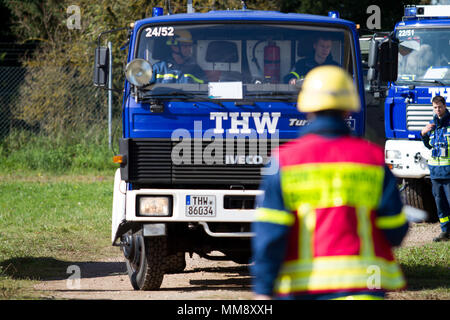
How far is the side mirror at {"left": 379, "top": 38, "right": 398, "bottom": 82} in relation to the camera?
8.67m

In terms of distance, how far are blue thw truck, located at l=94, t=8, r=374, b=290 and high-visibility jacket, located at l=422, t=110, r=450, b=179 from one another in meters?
4.17

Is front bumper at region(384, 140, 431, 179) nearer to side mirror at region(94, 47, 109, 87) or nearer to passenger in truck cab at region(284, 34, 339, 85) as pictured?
passenger in truck cab at region(284, 34, 339, 85)

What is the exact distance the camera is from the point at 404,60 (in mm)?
13375

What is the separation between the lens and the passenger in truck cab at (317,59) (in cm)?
815

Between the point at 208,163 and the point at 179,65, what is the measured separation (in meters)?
1.02

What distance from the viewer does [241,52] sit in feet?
26.9

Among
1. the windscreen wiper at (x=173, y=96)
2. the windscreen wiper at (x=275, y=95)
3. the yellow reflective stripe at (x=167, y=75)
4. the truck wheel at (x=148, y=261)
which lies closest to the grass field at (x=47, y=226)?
the truck wheel at (x=148, y=261)

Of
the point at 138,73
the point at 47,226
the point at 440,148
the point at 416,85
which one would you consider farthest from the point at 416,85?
the point at 138,73

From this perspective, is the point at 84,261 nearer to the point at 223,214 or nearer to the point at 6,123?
the point at 223,214

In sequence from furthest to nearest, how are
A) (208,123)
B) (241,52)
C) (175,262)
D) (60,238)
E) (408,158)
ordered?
(408,158) → (60,238) → (175,262) → (241,52) → (208,123)

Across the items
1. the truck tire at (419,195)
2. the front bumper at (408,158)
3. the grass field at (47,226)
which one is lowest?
the grass field at (47,226)

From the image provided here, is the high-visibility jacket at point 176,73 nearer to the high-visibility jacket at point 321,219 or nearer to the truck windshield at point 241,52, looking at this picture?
the truck windshield at point 241,52

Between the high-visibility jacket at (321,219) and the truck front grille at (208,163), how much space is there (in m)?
4.16

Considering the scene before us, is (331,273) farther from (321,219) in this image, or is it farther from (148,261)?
(148,261)
